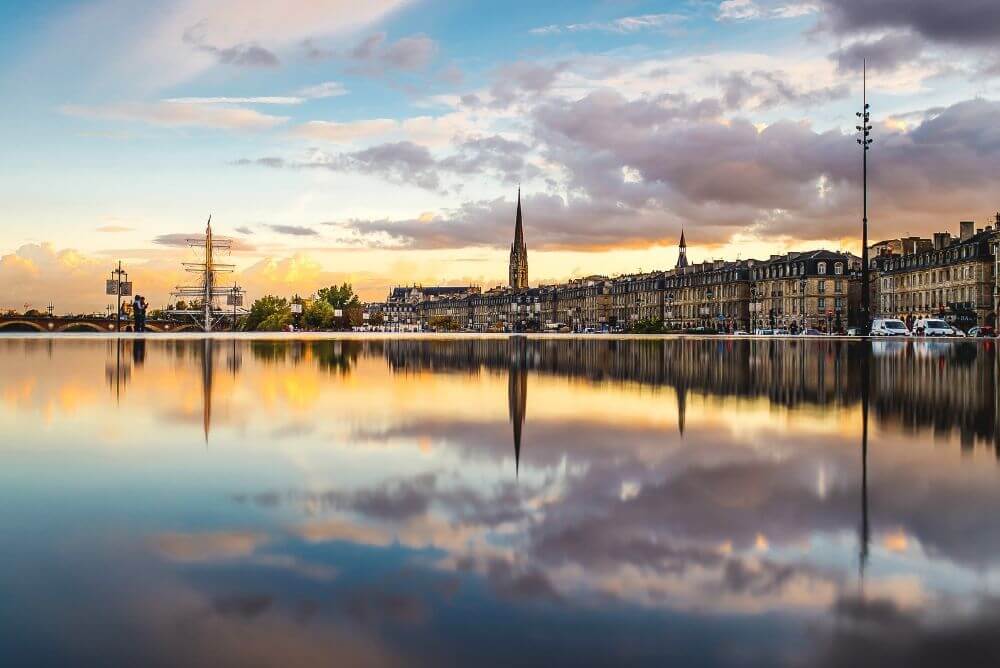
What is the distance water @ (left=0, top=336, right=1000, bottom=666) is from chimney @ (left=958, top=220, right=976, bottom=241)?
104497 mm

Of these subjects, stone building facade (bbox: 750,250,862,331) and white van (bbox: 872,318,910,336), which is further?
stone building facade (bbox: 750,250,862,331)

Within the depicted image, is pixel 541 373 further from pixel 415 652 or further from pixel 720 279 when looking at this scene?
pixel 720 279

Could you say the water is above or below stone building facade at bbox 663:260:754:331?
below

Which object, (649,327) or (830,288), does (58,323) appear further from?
(830,288)

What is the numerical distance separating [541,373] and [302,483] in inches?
678

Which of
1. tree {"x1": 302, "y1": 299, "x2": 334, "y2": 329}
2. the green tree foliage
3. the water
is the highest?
tree {"x1": 302, "y1": 299, "x2": 334, "y2": 329}

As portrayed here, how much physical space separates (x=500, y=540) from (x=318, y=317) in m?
190

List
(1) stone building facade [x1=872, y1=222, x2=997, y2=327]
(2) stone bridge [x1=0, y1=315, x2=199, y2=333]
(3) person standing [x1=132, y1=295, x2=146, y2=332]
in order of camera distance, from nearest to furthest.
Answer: (1) stone building facade [x1=872, y1=222, x2=997, y2=327] < (3) person standing [x1=132, y1=295, x2=146, y2=332] < (2) stone bridge [x1=0, y1=315, x2=199, y2=333]

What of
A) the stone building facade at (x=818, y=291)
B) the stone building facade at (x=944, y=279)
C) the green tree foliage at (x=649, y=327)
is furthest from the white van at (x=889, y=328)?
the green tree foliage at (x=649, y=327)

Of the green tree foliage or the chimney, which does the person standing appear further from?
the chimney

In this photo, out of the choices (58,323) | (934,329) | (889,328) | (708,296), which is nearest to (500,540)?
(889,328)

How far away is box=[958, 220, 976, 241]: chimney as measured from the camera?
103 meters

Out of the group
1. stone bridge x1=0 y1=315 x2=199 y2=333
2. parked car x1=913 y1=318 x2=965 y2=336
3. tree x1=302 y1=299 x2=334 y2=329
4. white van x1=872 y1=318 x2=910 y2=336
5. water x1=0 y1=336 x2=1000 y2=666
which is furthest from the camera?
tree x1=302 y1=299 x2=334 y2=329

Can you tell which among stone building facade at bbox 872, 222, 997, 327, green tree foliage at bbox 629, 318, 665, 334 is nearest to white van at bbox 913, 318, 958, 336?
stone building facade at bbox 872, 222, 997, 327
